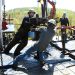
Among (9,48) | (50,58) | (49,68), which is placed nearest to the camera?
(49,68)

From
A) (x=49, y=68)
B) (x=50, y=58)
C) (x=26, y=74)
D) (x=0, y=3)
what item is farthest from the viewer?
(x=0, y=3)

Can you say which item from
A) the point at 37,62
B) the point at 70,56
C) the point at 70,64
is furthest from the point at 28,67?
the point at 70,56

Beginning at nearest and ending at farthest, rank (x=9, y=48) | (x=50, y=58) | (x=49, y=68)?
1. (x=49, y=68)
2. (x=50, y=58)
3. (x=9, y=48)

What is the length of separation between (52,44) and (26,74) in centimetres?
668

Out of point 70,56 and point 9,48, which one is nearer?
point 70,56

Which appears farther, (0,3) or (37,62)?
(0,3)

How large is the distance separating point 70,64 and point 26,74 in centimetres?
184

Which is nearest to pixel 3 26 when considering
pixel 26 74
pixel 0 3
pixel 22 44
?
pixel 0 3

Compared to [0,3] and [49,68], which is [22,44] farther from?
[0,3]

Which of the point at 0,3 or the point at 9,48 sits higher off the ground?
the point at 0,3

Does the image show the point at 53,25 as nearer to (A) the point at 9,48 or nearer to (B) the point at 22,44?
(B) the point at 22,44

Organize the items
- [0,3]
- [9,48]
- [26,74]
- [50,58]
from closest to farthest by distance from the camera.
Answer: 1. [26,74]
2. [50,58]
3. [9,48]
4. [0,3]

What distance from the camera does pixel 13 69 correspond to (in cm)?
1016

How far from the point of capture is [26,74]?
9547 millimetres
